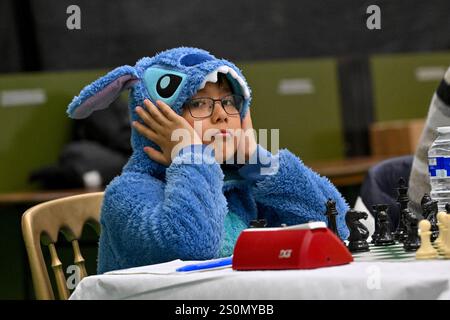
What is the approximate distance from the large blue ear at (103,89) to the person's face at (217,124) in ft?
0.45

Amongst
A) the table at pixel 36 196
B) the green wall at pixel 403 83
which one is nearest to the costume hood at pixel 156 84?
the table at pixel 36 196

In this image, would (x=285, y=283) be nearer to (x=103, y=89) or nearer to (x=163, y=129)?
(x=163, y=129)

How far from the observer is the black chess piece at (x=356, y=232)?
1.91m

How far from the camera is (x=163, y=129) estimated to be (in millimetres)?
2160

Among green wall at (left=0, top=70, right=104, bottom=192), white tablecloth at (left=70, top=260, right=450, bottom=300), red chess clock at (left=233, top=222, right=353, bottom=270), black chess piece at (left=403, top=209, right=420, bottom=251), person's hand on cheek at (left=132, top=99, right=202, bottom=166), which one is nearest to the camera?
white tablecloth at (left=70, top=260, right=450, bottom=300)

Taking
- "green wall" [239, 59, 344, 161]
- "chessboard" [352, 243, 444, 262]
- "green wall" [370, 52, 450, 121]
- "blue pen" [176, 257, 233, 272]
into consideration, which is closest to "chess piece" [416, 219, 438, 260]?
"chessboard" [352, 243, 444, 262]

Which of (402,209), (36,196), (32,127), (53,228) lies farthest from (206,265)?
(32,127)

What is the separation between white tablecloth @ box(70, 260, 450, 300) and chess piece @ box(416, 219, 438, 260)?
0.04m

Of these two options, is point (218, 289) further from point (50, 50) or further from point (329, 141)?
point (329, 141)

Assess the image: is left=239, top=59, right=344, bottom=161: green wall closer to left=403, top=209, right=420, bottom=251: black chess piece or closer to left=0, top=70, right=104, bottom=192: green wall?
left=0, top=70, right=104, bottom=192: green wall

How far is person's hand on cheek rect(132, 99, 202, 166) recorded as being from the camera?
2143mm

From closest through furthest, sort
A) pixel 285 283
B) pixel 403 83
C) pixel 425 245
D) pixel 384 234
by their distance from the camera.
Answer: pixel 285 283
pixel 425 245
pixel 384 234
pixel 403 83

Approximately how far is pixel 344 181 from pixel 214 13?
4.16ft

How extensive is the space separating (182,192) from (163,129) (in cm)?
18
